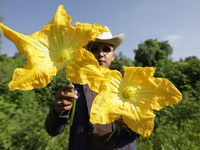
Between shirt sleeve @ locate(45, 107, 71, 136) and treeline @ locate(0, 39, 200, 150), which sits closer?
shirt sleeve @ locate(45, 107, 71, 136)

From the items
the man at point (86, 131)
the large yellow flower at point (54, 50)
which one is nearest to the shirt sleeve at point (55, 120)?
the man at point (86, 131)

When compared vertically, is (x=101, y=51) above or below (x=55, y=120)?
above

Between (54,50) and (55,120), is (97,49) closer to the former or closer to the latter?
(54,50)

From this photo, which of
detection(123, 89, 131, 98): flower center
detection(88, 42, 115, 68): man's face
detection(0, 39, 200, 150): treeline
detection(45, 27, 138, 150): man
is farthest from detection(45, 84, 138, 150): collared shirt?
detection(0, 39, 200, 150): treeline

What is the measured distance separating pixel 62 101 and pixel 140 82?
911 millimetres

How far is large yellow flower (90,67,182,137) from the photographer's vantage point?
0.98 meters

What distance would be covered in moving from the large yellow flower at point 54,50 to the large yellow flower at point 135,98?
266 millimetres

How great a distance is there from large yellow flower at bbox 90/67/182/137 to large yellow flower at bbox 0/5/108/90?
27 centimetres

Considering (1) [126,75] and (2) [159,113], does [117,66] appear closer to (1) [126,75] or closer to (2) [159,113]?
(2) [159,113]

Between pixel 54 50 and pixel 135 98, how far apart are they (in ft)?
3.23

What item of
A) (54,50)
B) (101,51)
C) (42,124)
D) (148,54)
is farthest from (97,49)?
(148,54)

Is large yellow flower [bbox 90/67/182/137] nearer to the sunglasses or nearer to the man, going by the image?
the man

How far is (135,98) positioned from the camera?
3.98 ft

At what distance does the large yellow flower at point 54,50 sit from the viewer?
3.00 ft
